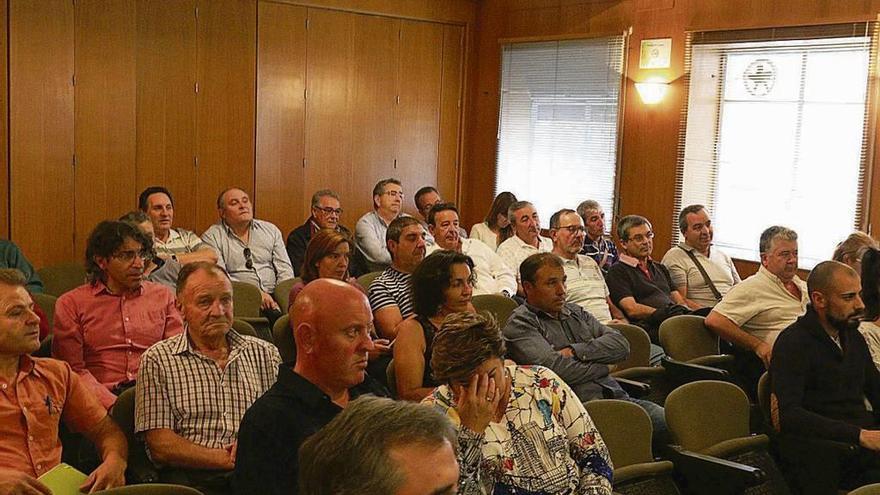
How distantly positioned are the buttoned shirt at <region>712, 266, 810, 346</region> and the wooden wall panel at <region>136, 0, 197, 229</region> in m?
4.62

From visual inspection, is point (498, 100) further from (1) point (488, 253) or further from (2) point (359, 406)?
(2) point (359, 406)

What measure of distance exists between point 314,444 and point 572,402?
5.56ft

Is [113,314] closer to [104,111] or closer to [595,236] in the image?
[104,111]

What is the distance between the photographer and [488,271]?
22.6 ft

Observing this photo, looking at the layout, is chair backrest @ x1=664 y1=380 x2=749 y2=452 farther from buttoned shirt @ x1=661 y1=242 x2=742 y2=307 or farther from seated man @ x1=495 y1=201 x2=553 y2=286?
seated man @ x1=495 y1=201 x2=553 y2=286

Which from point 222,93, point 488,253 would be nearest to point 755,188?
point 488,253

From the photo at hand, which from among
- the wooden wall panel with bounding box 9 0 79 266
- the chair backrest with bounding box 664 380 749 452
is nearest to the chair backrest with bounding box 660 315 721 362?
the chair backrest with bounding box 664 380 749 452

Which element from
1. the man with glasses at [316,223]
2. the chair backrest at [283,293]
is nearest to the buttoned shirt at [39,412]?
the chair backrest at [283,293]

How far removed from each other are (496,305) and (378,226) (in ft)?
8.21

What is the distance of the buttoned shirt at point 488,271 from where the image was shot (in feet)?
22.0

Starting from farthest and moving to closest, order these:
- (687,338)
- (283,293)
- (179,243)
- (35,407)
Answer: (179,243) → (283,293) → (687,338) → (35,407)

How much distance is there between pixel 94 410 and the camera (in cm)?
335

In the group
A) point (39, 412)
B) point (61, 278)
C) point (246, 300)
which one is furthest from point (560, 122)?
point (39, 412)

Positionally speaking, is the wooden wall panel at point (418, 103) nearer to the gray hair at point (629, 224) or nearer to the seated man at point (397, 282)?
the gray hair at point (629, 224)
